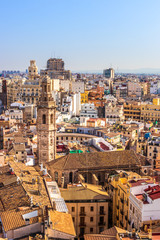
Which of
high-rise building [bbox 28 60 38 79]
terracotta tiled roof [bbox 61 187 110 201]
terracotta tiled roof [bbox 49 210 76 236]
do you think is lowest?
terracotta tiled roof [bbox 61 187 110 201]

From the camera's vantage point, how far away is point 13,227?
19875mm

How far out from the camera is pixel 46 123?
38.4 metres

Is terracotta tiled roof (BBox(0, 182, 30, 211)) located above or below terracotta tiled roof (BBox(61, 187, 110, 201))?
above

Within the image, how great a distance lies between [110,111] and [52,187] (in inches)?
1978

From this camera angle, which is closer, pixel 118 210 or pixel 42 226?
pixel 42 226

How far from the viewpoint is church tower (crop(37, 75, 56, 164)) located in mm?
38281

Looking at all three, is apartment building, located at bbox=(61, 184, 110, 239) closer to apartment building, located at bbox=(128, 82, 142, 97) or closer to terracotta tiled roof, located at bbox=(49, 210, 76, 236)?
terracotta tiled roof, located at bbox=(49, 210, 76, 236)

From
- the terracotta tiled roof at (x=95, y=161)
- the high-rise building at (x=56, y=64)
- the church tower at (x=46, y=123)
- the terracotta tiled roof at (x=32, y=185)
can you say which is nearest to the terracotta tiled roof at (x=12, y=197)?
the terracotta tiled roof at (x=32, y=185)

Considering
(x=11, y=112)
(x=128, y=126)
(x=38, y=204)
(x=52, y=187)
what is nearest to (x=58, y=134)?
(x=128, y=126)

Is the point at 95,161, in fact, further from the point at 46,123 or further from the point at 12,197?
the point at 12,197

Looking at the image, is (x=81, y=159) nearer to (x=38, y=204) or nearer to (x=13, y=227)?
(x=38, y=204)

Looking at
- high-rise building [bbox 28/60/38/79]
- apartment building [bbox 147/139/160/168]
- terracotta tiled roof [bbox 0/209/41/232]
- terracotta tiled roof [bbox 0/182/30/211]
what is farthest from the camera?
high-rise building [bbox 28/60/38/79]

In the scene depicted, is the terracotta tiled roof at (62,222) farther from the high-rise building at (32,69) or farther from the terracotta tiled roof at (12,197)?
the high-rise building at (32,69)

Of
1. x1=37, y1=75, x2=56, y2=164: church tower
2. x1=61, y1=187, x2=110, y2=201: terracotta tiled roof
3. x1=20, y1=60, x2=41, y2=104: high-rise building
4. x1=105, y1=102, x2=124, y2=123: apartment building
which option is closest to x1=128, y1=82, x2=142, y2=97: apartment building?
x1=20, y1=60, x2=41, y2=104: high-rise building
